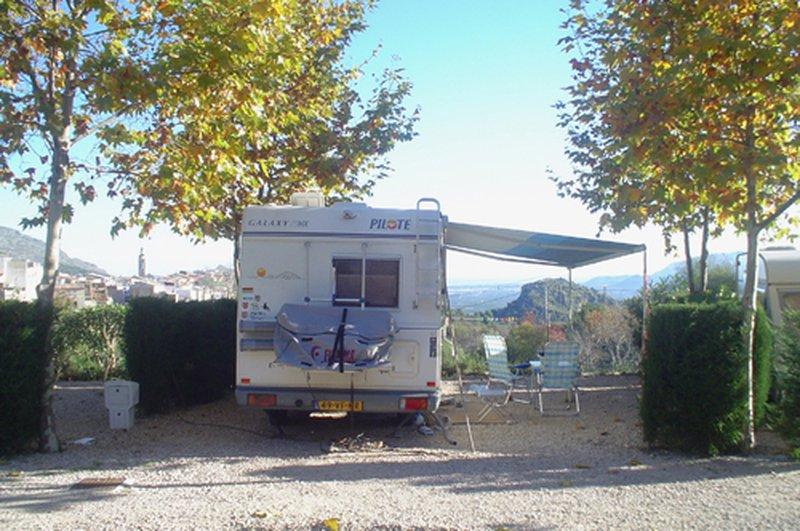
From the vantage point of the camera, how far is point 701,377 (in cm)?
773

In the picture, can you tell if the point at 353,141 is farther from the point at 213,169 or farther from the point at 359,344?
the point at 359,344

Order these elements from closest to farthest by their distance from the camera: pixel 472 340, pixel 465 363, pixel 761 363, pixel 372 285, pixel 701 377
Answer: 1. pixel 701 377
2. pixel 372 285
3. pixel 761 363
4. pixel 465 363
5. pixel 472 340

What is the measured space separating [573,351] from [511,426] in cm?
157

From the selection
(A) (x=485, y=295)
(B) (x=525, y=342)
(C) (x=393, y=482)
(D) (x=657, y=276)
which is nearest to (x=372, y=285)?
(C) (x=393, y=482)

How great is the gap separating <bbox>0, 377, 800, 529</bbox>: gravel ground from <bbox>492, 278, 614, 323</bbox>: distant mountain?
887cm

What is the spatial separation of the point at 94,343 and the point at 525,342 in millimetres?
9339

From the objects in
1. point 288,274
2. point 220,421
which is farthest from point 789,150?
point 220,421

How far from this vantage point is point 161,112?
28.8ft

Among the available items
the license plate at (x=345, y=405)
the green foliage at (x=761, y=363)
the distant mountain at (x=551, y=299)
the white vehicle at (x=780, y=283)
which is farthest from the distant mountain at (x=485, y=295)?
the license plate at (x=345, y=405)

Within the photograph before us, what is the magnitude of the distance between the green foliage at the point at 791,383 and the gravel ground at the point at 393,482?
0.30 metres

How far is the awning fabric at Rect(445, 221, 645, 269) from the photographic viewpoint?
385 inches

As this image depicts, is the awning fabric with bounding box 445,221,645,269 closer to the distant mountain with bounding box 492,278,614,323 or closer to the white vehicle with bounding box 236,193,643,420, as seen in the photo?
the white vehicle with bounding box 236,193,643,420

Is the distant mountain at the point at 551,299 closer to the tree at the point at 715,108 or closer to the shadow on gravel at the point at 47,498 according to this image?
the tree at the point at 715,108

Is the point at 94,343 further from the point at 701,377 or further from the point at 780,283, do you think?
the point at 780,283
